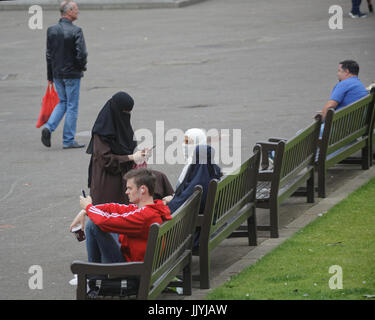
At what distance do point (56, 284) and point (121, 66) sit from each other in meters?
16.0

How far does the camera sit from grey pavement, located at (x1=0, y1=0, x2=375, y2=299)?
31.3 feet

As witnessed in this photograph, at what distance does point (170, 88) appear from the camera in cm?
2025

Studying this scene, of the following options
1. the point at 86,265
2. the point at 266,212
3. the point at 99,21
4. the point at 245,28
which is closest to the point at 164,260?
the point at 86,265

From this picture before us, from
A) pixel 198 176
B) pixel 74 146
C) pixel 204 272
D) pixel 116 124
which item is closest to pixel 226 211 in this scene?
pixel 198 176

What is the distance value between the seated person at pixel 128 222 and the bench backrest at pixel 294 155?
230cm

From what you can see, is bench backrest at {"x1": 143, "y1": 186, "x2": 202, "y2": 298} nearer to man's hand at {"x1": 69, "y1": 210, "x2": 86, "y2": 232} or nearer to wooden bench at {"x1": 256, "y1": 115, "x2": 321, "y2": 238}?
man's hand at {"x1": 69, "y1": 210, "x2": 86, "y2": 232}

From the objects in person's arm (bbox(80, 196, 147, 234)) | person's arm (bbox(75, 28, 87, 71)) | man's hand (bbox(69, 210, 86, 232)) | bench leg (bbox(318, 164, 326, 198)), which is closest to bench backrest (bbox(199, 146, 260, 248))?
person's arm (bbox(80, 196, 147, 234))

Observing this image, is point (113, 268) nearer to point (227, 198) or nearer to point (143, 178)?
point (143, 178)

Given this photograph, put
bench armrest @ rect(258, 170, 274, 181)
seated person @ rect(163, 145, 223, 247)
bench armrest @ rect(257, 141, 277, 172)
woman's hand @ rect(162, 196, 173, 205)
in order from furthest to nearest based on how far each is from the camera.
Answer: bench armrest @ rect(257, 141, 277, 172) < bench armrest @ rect(258, 170, 274, 181) < woman's hand @ rect(162, 196, 173, 205) < seated person @ rect(163, 145, 223, 247)

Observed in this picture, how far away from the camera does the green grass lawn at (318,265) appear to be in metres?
7.25

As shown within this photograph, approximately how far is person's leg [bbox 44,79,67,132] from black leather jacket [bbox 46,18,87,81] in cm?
20

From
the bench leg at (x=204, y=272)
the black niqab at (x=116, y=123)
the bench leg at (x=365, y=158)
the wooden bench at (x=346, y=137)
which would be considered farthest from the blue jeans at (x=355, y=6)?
the bench leg at (x=204, y=272)

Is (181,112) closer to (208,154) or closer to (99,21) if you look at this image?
(208,154)

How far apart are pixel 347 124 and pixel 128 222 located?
529 centimetres
